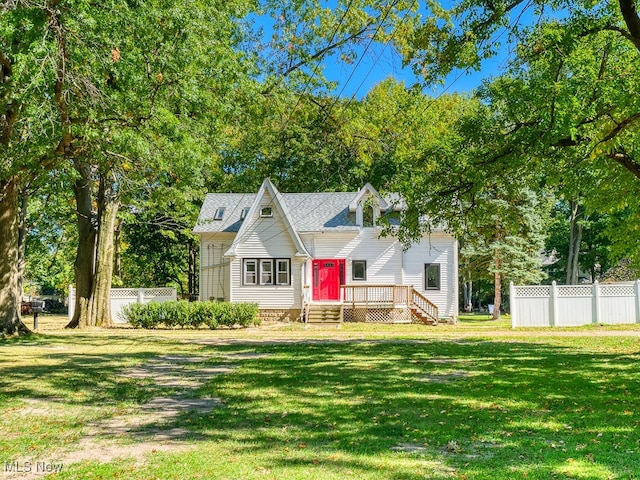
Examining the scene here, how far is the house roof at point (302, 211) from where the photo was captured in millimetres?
32031

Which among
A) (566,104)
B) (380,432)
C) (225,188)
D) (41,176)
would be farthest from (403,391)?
(225,188)

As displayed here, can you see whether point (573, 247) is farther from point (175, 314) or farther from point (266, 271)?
point (175, 314)

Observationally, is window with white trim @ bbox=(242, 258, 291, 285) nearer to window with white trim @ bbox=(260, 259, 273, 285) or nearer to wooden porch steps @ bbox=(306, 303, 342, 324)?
window with white trim @ bbox=(260, 259, 273, 285)

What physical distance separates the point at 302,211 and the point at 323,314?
21.1ft

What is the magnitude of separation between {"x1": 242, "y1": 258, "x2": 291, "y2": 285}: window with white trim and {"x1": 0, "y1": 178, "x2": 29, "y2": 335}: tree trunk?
13.1 meters

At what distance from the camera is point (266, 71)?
60.8 ft

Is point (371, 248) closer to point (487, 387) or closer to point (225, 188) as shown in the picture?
point (225, 188)

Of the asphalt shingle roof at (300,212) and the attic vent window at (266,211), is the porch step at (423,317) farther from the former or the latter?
the attic vent window at (266,211)

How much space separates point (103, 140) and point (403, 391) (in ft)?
25.8

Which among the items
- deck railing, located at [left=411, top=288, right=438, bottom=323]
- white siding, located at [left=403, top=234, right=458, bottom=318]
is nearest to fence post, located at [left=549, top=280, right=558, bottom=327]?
deck railing, located at [left=411, top=288, right=438, bottom=323]

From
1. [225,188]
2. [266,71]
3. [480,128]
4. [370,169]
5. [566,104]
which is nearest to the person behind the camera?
[566,104]

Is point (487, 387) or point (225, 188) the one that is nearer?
point (487, 387)

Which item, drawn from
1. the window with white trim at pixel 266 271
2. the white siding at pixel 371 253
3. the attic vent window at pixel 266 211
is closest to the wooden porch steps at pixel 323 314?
the window with white trim at pixel 266 271

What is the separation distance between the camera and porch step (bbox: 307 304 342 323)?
98.0 feet
